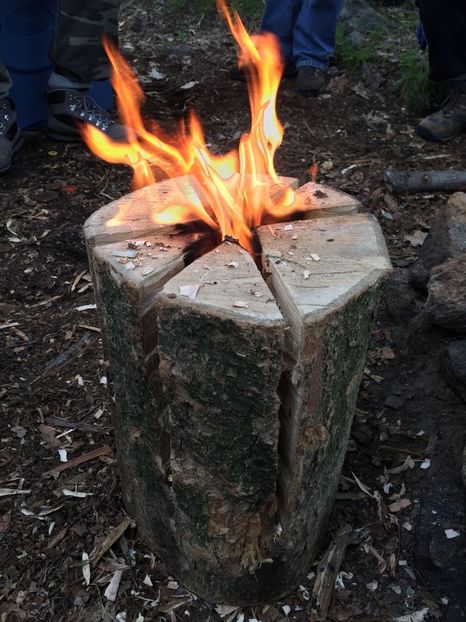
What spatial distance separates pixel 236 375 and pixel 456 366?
1.14 m

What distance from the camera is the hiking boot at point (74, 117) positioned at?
4482mm

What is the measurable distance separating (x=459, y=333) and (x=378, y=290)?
0.99 metres

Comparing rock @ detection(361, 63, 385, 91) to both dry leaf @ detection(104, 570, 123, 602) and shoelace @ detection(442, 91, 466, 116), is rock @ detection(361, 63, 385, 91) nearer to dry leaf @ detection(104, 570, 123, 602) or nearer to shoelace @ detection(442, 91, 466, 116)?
shoelace @ detection(442, 91, 466, 116)

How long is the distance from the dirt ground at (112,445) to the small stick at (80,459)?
13mm

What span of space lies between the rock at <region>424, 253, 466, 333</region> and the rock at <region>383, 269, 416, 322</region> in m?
0.34

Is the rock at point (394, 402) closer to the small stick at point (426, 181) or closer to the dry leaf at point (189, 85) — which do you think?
the small stick at point (426, 181)

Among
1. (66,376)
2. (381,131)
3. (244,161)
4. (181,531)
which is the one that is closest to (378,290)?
(244,161)

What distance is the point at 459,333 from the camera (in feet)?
8.67

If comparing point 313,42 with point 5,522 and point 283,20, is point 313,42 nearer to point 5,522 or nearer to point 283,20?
point 283,20

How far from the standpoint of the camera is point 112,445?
264 cm

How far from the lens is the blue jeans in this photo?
16.7 ft

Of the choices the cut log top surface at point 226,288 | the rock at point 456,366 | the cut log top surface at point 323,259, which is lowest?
the rock at point 456,366

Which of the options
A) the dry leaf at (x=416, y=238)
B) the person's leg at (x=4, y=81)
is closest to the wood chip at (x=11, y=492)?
the dry leaf at (x=416, y=238)

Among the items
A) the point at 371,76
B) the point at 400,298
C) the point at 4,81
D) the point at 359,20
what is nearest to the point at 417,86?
the point at 371,76
